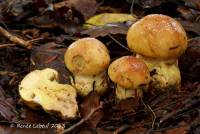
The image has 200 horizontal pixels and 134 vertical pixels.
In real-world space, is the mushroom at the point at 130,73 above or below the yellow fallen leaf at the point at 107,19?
above

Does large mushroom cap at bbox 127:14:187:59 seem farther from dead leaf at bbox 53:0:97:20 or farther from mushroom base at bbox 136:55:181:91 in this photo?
dead leaf at bbox 53:0:97:20

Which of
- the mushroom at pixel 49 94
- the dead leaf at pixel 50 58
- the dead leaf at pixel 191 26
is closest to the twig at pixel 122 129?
the mushroom at pixel 49 94

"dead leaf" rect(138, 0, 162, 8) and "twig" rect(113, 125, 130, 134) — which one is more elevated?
"dead leaf" rect(138, 0, 162, 8)

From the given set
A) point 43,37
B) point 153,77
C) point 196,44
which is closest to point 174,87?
point 153,77

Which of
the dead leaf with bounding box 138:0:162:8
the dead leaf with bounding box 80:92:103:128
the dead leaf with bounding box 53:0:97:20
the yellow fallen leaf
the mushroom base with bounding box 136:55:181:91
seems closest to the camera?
the dead leaf with bounding box 80:92:103:128

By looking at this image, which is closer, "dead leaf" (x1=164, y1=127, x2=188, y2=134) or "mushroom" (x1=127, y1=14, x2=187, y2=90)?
"dead leaf" (x1=164, y1=127, x2=188, y2=134)

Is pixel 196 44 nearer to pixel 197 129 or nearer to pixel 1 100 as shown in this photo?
pixel 197 129

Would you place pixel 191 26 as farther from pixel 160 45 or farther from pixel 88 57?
pixel 88 57

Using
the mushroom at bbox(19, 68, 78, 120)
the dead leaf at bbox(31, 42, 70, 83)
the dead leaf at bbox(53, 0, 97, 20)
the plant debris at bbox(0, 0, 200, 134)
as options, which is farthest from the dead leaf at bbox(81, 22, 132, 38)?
the dead leaf at bbox(53, 0, 97, 20)

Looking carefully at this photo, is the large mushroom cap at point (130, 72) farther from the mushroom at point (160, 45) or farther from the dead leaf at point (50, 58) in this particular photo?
the dead leaf at point (50, 58)
